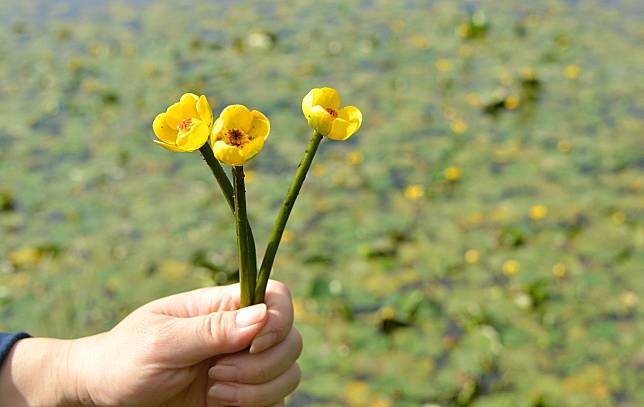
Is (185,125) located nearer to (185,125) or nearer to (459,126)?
(185,125)

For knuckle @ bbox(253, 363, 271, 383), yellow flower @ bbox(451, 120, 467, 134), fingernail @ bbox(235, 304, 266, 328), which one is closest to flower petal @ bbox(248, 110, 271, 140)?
fingernail @ bbox(235, 304, 266, 328)

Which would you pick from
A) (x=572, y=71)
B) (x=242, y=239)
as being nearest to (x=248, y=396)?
(x=242, y=239)

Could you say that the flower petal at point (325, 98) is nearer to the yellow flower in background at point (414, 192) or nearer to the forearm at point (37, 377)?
the forearm at point (37, 377)

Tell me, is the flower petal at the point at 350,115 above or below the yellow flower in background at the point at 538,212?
above

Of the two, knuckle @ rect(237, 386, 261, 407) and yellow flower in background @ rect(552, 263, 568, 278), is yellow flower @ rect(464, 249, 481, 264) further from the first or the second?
knuckle @ rect(237, 386, 261, 407)

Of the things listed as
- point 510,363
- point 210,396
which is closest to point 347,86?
point 510,363

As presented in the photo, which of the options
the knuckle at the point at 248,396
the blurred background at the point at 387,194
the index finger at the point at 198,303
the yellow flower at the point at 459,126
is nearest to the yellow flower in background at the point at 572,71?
the blurred background at the point at 387,194
